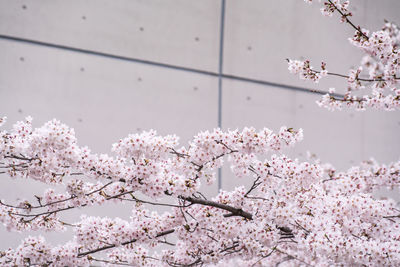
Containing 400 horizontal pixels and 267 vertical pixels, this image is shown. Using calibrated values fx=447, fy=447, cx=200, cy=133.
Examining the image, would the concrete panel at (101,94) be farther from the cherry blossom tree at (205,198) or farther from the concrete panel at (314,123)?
the cherry blossom tree at (205,198)

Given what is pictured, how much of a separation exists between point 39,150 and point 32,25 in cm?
245

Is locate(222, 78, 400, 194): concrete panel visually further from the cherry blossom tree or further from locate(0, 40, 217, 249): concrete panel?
the cherry blossom tree

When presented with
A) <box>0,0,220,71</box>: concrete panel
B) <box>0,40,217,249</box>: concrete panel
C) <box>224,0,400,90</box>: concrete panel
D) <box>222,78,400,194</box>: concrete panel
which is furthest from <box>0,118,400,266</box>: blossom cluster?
<box>224,0,400,90</box>: concrete panel

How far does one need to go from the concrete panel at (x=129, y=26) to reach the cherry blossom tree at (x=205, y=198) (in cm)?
209

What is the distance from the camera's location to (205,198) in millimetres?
2025

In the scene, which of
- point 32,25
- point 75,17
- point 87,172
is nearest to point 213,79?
point 75,17

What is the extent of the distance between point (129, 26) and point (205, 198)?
8.79 feet

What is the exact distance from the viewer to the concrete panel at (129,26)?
12.9ft

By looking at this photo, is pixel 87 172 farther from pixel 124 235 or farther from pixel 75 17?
pixel 75 17

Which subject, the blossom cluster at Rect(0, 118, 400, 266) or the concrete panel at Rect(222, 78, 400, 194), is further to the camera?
the concrete panel at Rect(222, 78, 400, 194)

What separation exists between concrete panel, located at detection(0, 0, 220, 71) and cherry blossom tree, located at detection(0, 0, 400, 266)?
209 cm

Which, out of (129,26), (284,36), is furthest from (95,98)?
(284,36)

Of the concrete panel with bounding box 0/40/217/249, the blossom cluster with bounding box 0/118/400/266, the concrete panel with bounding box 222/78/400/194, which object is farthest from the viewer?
the concrete panel with bounding box 222/78/400/194

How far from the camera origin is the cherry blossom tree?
1917 mm
